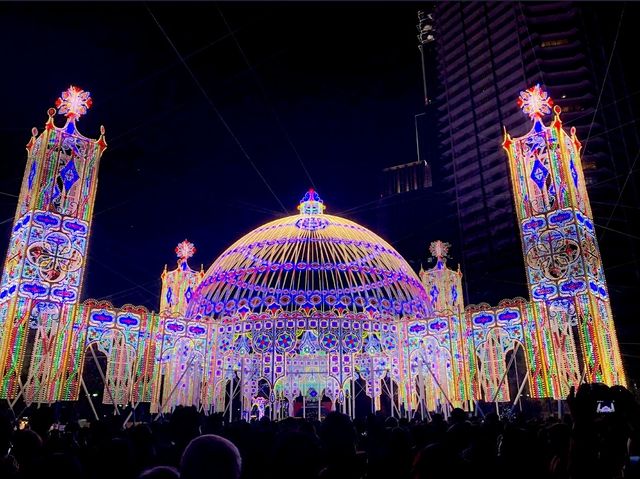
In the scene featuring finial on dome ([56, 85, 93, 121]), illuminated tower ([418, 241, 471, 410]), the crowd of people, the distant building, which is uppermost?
the distant building

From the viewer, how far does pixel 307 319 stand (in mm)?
19594

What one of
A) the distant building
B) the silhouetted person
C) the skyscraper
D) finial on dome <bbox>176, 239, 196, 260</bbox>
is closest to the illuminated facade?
finial on dome <bbox>176, 239, 196, 260</bbox>

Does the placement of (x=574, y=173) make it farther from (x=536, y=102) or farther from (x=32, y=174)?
(x=32, y=174)

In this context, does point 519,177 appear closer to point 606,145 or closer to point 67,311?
point 67,311

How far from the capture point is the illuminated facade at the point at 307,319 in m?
15.7

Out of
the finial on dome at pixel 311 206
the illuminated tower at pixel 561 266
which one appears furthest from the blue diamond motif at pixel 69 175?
the illuminated tower at pixel 561 266

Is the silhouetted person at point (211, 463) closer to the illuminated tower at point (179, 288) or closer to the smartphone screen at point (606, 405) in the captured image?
the smartphone screen at point (606, 405)

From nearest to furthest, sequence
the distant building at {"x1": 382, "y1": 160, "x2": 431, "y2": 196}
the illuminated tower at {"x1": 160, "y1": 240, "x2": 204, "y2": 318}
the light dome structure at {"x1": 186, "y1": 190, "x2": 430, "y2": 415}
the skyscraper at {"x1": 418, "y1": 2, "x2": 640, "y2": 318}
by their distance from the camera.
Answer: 1. the light dome structure at {"x1": 186, "y1": 190, "x2": 430, "y2": 415}
2. the illuminated tower at {"x1": 160, "y1": 240, "x2": 204, "y2": 318}
3. the skyscraper at {"x1": 418, "y1": 2, "x2": 640, "y2": 318}
4. the distant building at {"x1": 382, "y1": 160, "x2": 431, "y2": 196}

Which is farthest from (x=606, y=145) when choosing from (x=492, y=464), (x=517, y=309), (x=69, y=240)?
(x=492, y=464)

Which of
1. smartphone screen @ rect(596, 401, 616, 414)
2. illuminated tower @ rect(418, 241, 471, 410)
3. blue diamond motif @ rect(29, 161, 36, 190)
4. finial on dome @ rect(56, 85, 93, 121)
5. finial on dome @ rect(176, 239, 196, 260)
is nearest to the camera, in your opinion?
smartphone screen @ rect(596, 401, 616, 414)

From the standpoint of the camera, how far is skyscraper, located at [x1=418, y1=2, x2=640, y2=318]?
3856 centimetres

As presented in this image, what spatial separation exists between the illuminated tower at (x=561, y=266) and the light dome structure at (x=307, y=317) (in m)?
5.35

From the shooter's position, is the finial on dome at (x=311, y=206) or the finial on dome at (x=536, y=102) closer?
the finial on dome at (x=536, y=102)

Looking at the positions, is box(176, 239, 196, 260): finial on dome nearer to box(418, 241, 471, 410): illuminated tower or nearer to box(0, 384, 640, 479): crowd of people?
box(418, 241, 471, 410): illuminated tower
